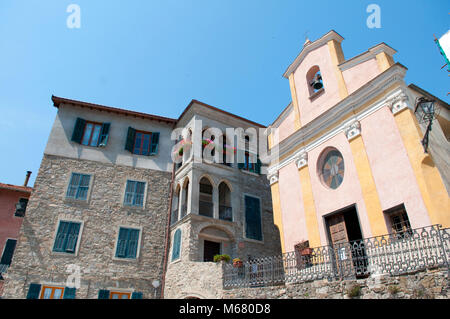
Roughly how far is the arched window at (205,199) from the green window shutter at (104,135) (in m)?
6.05

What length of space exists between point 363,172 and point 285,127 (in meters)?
5.38

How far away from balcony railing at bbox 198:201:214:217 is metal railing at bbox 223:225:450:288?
15.1ft

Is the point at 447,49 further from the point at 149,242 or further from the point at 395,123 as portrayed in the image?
the point at 149,242

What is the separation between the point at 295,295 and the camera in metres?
8.96

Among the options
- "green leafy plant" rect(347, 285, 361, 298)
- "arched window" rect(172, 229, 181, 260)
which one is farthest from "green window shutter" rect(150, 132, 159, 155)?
"green leafy plant" rect(347, 285, 361, 298)

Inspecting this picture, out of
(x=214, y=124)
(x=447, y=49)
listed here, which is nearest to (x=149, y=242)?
(x=214, y=124)

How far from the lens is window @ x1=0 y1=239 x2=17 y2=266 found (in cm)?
1781

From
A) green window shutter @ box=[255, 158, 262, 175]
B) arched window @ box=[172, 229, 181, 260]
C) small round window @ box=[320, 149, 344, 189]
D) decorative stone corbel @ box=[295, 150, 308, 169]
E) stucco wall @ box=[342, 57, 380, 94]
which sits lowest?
arched window @ box=[172, 229, 181, 260]

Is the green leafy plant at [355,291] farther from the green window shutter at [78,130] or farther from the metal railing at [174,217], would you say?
the green window shutter at [78,130]

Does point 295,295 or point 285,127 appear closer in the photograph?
point 295,295

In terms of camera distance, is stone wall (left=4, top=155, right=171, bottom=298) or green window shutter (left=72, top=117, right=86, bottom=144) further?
green window shutter (left=72, top=117, right=86, bottom=144)

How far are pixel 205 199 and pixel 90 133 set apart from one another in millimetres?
7825

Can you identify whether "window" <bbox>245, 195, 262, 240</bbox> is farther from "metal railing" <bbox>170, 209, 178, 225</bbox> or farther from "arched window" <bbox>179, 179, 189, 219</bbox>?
"metal railing" <bbox>170, 209, 178, 225</bbox>
